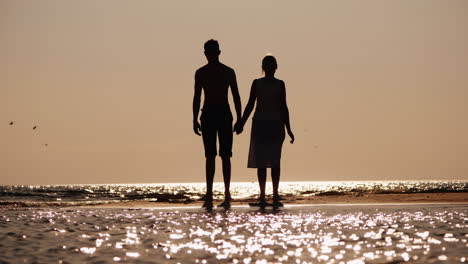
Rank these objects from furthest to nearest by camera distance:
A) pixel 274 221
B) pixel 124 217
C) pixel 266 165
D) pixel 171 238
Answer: pixel 266 165, pixel 124 217, pixel 274 221, pixel 171 238

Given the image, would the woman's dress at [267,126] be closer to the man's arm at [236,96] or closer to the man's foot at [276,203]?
the man's arm at [236,96]

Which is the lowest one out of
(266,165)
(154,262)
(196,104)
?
(154,262)

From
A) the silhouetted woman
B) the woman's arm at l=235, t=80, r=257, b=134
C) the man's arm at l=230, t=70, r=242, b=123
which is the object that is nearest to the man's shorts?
the man's arm at l=230, t=70, r=242, b=123

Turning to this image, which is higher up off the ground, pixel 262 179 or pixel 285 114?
pixel 285 114

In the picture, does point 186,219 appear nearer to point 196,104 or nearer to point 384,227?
point 384,227

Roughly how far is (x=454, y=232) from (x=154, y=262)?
327cm

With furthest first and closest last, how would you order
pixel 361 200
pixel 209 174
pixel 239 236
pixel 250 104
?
1. pixel 361 200
2. pixel 250 104
3. pixel 209 174
4. pixel 239 236

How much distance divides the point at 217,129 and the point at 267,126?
3.13 feet

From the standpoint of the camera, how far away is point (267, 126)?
457 inches

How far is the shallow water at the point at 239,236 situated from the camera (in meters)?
5.47

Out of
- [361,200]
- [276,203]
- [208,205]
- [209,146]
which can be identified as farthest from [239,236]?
[361,200]

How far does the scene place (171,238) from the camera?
21.9 feet

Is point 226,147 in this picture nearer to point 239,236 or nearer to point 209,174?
point 209,174

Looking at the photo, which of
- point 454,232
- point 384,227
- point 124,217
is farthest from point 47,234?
point 454,232
